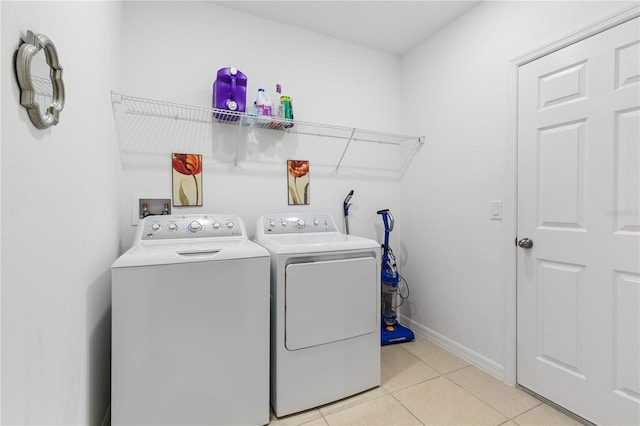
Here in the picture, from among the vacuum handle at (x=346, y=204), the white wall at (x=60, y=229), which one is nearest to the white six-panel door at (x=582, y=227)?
the vacuum handle at (x=346, y=204)

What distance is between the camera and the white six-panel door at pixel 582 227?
1.38 m

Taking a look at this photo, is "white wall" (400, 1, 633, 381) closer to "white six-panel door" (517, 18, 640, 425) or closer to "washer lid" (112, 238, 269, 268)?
"white six-panel door" (517, 18, 640, 425)

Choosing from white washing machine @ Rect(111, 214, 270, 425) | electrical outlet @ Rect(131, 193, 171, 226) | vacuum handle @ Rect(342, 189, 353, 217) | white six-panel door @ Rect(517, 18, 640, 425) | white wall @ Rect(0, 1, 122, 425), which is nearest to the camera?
white wall @ Rect(0, 1, 122, 425)

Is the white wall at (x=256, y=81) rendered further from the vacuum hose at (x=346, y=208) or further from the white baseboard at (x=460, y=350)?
the white baseboard at (x=460, y=350)

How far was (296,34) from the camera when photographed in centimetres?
242

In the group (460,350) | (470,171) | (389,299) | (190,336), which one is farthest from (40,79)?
(460,350)

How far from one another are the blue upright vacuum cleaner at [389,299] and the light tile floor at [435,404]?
1.11 ft

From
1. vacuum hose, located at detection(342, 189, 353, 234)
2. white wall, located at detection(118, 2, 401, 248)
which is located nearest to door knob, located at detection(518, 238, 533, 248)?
white wall, located at detection(118, 2, 401, 248)

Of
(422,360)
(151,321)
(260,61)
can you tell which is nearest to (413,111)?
(260,61)

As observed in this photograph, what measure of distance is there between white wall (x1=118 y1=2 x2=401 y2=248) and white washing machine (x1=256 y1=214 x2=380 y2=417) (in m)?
0.66

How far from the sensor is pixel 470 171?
2.17 m

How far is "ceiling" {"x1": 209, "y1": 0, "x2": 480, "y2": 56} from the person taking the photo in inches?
84.5

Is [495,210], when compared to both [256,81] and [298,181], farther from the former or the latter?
[256,81]

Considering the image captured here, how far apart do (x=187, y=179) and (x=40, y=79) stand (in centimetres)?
131
